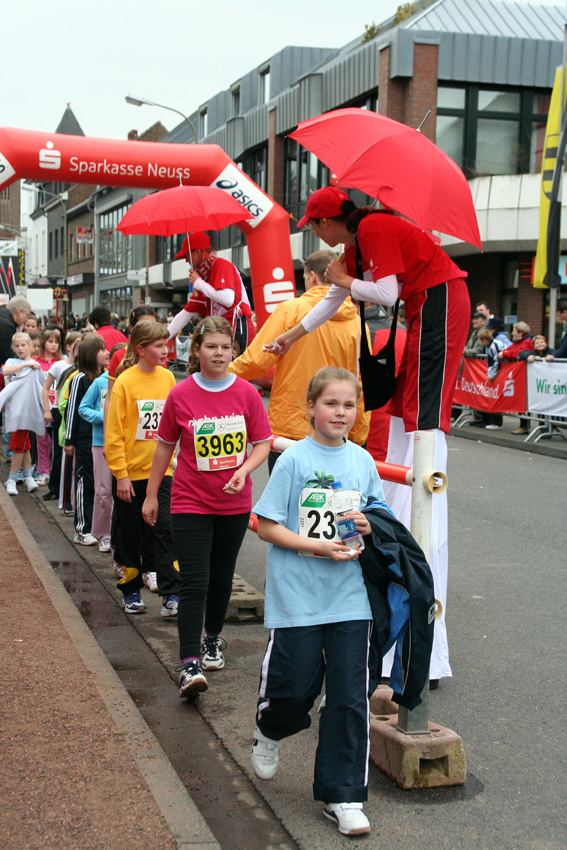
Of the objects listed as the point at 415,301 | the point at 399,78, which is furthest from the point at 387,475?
the point at 399,78

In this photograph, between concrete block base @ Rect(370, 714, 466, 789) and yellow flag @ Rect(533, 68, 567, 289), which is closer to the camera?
concrete block base @ Rect(370, 714, 466, 789)

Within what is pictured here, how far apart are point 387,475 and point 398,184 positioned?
4.08 ft

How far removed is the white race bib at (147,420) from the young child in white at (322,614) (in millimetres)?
2665

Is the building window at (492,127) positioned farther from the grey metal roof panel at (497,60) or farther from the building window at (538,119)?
the grey metal roof panel at (497,60)

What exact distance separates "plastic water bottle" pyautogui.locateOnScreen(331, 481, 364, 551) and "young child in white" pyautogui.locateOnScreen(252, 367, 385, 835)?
22 mm

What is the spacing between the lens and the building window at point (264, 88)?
40622mm

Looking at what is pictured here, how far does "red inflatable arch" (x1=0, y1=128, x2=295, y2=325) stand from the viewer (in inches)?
432

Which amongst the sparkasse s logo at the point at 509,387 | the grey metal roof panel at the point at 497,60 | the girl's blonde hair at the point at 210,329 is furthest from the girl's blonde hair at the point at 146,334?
the grey metal roof panel at the point at 497,60

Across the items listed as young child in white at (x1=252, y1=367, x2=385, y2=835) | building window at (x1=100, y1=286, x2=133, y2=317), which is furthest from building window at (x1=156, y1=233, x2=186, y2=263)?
young child in white at (x1=252, y1=367, x2=385, y2=835)

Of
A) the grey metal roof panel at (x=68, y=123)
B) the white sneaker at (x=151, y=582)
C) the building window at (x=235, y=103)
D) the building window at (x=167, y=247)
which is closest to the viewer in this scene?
the white sneaker at (x=151, y=582)

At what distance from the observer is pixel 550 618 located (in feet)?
19.1

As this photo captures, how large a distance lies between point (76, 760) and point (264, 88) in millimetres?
40670

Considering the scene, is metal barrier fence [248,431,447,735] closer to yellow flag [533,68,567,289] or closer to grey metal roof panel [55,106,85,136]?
yellow flag [533,68,567,289]

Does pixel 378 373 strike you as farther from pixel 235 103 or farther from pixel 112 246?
pixel 112 246
